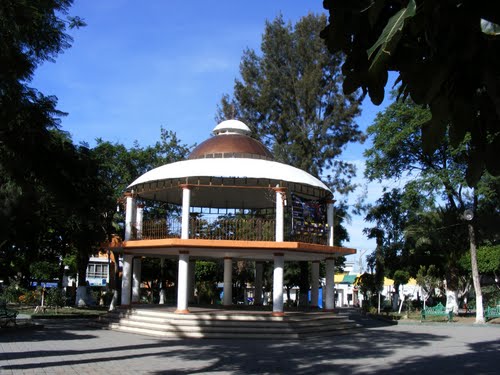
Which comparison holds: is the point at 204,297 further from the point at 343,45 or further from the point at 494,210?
the point at 343,45

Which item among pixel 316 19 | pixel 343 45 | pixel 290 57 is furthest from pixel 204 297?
pixel 343 45

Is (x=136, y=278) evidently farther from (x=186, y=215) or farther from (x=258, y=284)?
(x=258, y=284)

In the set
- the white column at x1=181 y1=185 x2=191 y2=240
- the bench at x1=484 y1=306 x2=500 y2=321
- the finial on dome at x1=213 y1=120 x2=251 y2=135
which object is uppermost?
the finial on dome at x1=213 y1=120 x2=251 y2=135

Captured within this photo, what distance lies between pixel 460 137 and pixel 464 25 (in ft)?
2.05

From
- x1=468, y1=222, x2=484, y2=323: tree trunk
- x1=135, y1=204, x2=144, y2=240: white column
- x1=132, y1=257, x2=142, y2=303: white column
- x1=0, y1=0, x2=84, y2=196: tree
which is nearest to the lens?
x1=0, y1=0, x2=84, y2=196: tree

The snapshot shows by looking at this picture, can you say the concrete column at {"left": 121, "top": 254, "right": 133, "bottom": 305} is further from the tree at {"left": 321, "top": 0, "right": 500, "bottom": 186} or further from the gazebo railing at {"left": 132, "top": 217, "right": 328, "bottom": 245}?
the tree at {"left": 321, "top": 0, "right": 500, "bottom": 186}

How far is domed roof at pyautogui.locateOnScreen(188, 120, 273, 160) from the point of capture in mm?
21266

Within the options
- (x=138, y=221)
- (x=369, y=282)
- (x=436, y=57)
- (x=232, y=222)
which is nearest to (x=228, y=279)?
(x=232, y=222)

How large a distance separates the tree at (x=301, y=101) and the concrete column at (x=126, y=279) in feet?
47.0

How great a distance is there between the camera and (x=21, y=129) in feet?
42.2

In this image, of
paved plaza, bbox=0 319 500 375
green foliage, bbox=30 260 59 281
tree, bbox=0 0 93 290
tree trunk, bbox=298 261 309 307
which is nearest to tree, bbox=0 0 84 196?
tree, bbox=0 0 93 290

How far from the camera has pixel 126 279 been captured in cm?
2039

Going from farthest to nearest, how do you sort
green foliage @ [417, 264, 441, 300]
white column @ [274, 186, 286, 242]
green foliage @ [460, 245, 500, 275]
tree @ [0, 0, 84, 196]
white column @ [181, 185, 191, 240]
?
green foliage @ [417, 264, 441, 300] → green foliage @ [460, 245, 500, 275] → white column @ [274, 186, 286, 242] → white column @ [181, 185, 191, 240] → tree @ [0, 0, 84, 196]

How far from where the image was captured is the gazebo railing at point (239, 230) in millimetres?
18516
